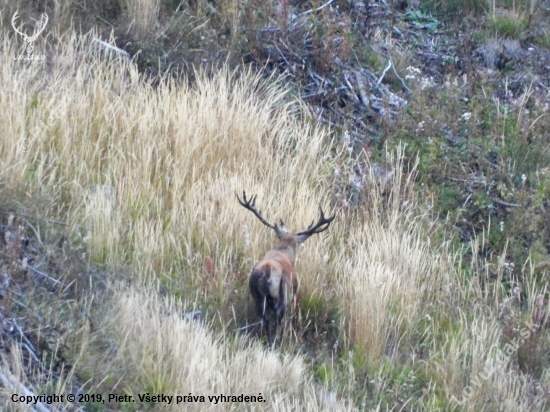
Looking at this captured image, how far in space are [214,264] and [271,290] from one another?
2.40 feet

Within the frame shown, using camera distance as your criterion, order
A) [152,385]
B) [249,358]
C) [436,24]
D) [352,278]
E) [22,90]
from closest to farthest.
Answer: [152,385] < [249,358] < [352,278] < [22,90] < [436,24]

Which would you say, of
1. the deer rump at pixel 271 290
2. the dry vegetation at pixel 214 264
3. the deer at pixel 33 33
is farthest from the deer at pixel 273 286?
the deer at pixel 33 33

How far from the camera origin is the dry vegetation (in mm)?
5355

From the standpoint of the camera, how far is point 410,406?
581cm

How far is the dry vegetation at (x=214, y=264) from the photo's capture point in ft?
17.6

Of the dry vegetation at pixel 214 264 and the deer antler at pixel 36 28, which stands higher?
the deer antler at pixel 36 28

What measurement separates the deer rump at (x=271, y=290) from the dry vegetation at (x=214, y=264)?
5.1 inches

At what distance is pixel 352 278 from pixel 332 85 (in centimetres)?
341

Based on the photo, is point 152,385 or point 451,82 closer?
point 152,385

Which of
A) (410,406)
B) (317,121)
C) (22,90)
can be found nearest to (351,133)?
(317,121)

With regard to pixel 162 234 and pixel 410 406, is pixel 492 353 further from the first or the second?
pixel 162 234

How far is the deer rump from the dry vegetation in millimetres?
130

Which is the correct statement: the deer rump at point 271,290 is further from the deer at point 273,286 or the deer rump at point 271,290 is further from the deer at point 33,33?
the deer at point 33,33

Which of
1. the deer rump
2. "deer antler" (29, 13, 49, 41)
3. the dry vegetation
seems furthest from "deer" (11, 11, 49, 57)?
the deer rump
